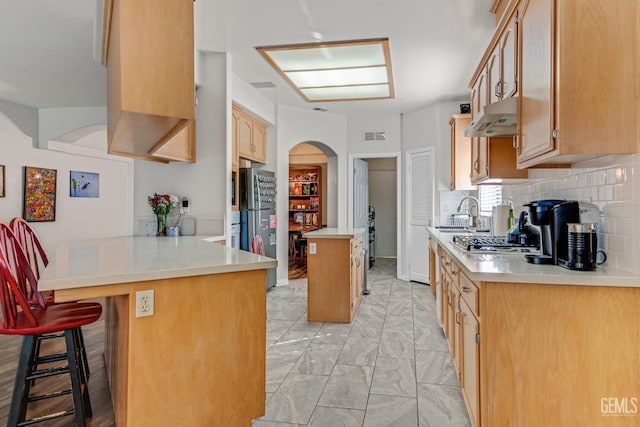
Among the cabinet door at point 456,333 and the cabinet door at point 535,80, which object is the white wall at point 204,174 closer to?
the cabinet door at point 456,333

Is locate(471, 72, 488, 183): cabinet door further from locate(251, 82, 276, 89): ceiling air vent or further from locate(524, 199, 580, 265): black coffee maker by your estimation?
locate(251, 82, 276, 89): ceiling air vent

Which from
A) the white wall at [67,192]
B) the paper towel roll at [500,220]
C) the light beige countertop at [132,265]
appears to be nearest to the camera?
the light beige countertop at [132,265]

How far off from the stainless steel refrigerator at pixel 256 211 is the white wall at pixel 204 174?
49.6 inches

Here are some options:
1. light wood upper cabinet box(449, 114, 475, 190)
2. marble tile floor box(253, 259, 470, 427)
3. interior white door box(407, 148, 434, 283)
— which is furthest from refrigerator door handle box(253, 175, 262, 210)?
light wood upper cabinet box(449, 114, 475, 190)

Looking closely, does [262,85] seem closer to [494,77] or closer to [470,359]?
[494,77]

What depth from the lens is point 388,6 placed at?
299 cm

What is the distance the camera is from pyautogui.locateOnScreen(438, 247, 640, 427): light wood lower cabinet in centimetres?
163

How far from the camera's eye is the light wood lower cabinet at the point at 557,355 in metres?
1.63

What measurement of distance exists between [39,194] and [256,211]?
294 centimetres

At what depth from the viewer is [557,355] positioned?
5.52 ft

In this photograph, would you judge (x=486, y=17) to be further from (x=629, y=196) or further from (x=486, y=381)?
(x=486, y=381)

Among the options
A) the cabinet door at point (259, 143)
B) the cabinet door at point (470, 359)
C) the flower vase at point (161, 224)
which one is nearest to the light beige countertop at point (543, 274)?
the cabinet door at point (470, 359)

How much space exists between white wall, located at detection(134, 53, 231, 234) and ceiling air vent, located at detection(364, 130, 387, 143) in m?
3.08

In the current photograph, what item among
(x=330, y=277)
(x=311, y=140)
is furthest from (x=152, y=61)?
(x=311, y=140)
